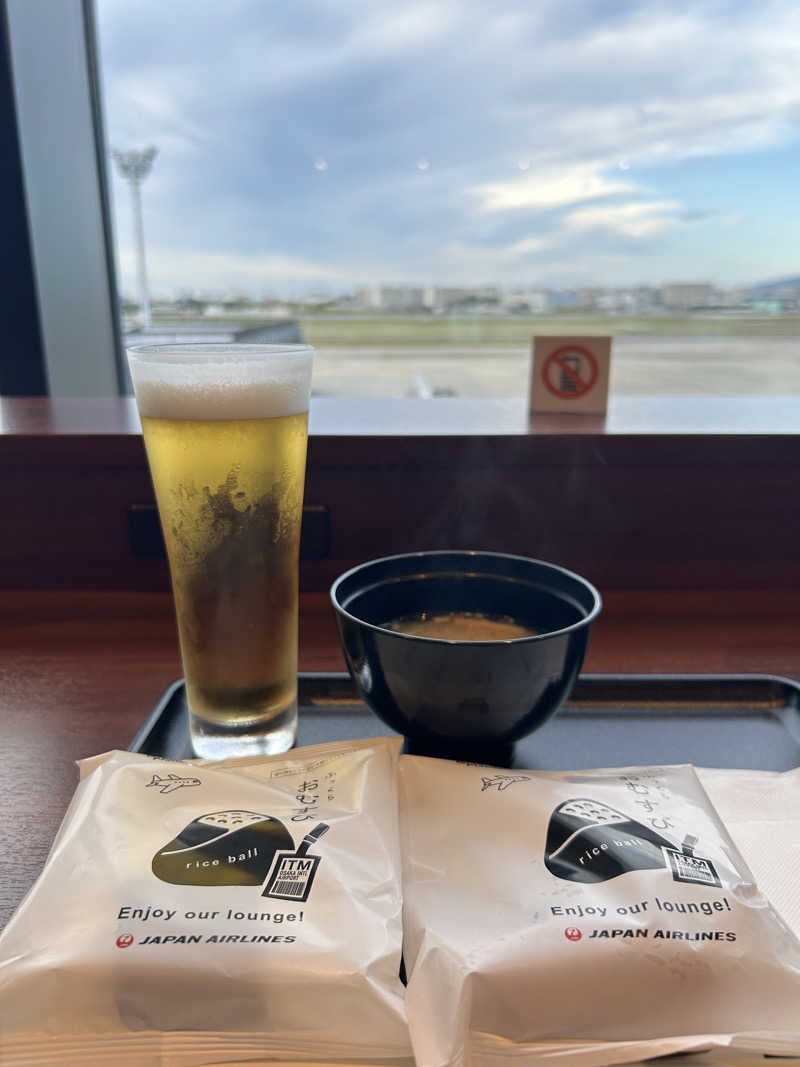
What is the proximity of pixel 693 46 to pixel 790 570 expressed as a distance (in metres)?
1.95

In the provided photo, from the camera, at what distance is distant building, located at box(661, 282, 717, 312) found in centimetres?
230

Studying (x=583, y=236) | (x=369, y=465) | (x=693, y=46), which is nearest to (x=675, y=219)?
(x=583, y=236)

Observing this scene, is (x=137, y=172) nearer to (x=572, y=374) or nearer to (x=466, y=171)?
(x=466, y=171)

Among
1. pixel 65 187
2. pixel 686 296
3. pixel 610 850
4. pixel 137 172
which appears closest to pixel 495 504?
pixel 610 850

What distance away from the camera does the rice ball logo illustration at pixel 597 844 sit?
1.26 ft

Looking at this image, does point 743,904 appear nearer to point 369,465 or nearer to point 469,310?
point 369,465

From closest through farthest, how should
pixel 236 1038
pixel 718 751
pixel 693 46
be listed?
pixel 236 1038, pixel 718 751, pixel 693 46

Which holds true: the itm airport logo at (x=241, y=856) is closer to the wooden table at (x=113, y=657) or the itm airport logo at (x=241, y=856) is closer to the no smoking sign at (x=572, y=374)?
the wooden table at (x=113, y=657)

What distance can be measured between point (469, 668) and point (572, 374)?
2.32 feet

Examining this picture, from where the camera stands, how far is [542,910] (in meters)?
0.36

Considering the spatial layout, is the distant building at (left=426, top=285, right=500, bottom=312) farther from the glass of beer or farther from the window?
A: the glass of beer

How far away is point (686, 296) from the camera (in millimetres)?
2373

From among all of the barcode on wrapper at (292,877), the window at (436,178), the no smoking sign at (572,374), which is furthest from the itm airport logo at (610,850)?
the window at (436,178)

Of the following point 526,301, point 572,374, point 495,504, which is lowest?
point 495,504
